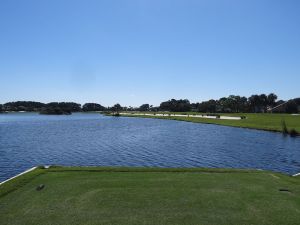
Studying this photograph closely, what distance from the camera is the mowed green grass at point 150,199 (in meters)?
9.24

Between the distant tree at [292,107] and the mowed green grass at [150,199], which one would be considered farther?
the distant tree at [292,107]

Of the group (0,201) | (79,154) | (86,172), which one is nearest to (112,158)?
(79,154)

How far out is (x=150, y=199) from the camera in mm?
10953

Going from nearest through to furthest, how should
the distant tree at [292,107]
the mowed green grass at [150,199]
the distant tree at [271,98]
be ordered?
the mowed green grass at [150,199] < the distant tree at [292,107] < the distant tree at [271,98]

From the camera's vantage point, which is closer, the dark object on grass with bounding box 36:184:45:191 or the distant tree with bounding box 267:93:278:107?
the dark object on grass with bounding box 36:184:45:191

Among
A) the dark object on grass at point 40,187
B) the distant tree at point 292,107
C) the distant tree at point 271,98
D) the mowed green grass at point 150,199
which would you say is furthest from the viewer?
the distant tree at point 271,98

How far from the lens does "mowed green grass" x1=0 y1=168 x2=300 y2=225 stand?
9242mm

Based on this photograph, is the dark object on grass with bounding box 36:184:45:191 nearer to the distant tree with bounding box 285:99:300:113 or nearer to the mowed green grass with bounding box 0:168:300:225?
the mowed green grass with bounding box 0:168:300:225

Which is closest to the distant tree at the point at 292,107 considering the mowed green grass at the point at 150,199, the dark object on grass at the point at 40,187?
the mowed green grass at the point at 150,199

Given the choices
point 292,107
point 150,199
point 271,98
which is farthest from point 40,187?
point 271,98

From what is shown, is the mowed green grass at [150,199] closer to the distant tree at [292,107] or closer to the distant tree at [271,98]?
the distant tree at [292,107]

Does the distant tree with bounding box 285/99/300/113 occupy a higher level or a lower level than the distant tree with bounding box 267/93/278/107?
lower

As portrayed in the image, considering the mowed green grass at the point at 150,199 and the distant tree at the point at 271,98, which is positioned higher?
the distant tree at the point at 271,98

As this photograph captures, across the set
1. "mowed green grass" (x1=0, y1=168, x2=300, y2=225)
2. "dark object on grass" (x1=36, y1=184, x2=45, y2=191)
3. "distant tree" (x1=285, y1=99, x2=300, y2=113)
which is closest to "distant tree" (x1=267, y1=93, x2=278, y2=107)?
"distant tree" (x1=285, y1=99, x2=300, y2=113)
